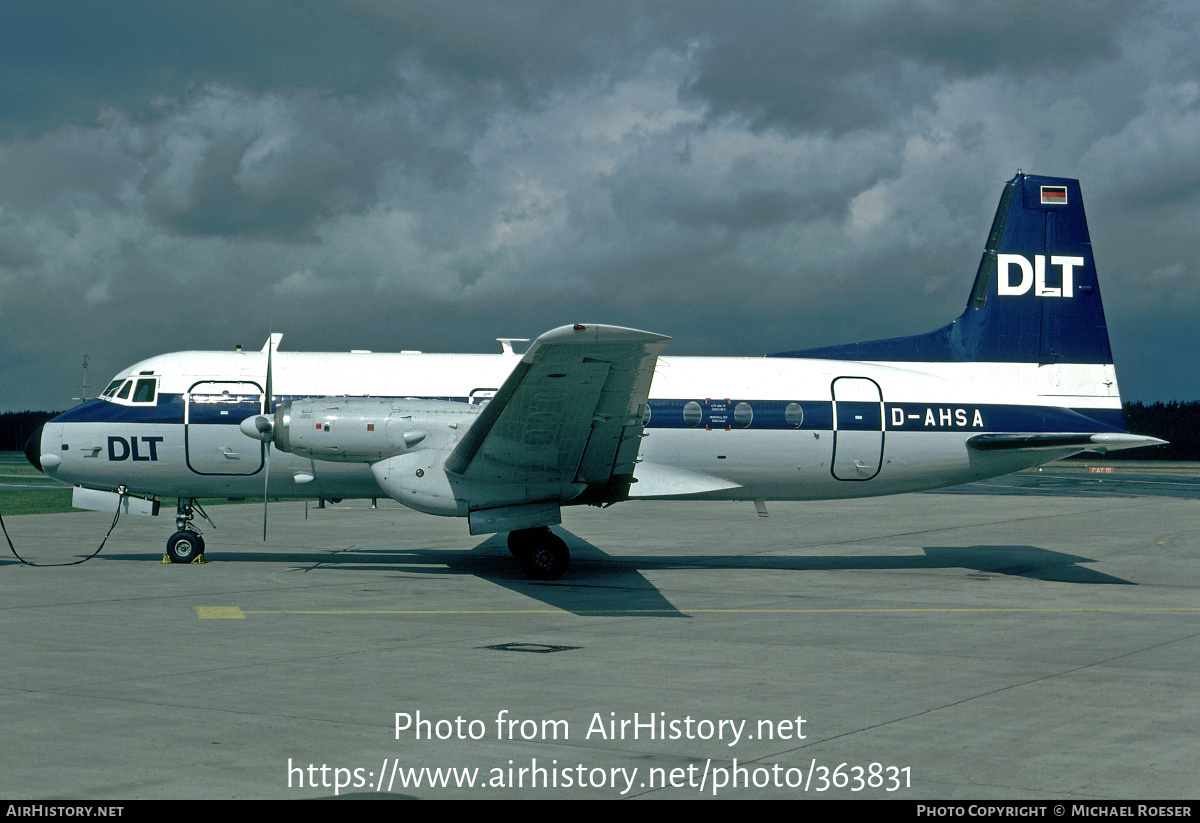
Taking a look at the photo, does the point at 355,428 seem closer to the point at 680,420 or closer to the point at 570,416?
the point at 570,416

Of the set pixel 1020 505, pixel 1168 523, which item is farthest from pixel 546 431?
pixel 1020 505

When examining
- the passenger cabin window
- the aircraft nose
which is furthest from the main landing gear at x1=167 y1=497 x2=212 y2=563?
the aircraft nose

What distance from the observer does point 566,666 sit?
34.8ft

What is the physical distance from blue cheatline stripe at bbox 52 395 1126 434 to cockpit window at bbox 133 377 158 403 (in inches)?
6.1

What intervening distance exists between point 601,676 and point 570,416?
6.30 metres

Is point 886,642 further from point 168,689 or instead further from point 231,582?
point 231,582

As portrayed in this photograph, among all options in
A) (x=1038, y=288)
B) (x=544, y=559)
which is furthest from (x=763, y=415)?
(x=1038, y=288)

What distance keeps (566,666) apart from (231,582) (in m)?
8.52

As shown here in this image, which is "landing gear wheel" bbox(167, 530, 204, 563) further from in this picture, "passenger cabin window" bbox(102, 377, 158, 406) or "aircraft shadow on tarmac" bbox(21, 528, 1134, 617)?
"passenger cabin window" bbox(102, 377, 158, 406)

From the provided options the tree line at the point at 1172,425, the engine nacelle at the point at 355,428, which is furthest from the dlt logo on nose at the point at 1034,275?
the tree line at the point at 1172,425

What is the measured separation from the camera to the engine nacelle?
17297mm

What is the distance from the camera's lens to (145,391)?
19.6 m

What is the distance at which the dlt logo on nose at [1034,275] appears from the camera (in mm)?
20500

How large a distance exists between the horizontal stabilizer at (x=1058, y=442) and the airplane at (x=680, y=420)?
4 cm
